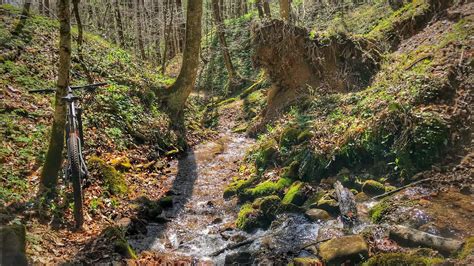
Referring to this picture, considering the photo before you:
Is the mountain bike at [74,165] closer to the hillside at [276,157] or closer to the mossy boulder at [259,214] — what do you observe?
the hillside at [276,157]

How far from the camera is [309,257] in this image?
5168 millimetres

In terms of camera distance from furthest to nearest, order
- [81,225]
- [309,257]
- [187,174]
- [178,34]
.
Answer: [178,34] < [187,174] < [81,225] < [309,257]

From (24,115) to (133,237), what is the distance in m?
3.87

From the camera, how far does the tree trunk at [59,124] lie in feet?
19.5

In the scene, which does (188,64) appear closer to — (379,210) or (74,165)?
(74,165)

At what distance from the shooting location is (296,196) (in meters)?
6.92

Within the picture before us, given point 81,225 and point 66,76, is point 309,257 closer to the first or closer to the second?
point 81,225

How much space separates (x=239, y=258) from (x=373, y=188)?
2643 millimetres

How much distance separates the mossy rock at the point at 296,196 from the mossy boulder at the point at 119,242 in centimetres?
278

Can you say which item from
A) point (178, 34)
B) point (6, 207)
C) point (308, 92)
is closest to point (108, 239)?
point (6, 207)

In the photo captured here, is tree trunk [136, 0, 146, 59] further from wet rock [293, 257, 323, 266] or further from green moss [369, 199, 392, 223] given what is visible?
wet rock [293, 257, 323, 266]

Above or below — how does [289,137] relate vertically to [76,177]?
below

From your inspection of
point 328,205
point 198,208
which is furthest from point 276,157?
point 328,205

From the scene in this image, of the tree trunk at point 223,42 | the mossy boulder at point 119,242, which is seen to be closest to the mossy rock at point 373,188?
the mossy boulder at point 119,242
